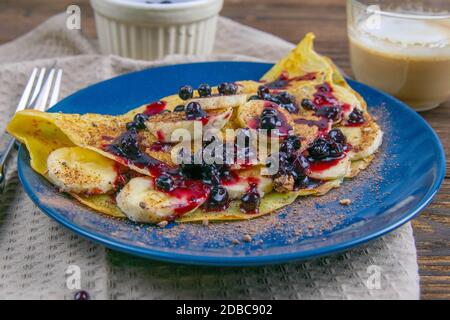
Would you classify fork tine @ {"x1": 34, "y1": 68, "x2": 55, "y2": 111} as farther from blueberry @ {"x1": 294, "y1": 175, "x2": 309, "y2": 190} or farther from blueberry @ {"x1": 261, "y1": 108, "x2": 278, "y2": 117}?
blueberry @ {"x1": 294, "y1": 175, "x2": 309, "y2": 190}

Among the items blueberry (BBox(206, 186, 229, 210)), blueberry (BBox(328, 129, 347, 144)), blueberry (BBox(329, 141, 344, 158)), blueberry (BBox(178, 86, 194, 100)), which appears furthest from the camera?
blueberry (BBox(178, 86, 194, 100))

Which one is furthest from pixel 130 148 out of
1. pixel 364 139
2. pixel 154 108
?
pixel 364 139

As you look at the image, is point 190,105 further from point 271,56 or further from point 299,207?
point 271,56

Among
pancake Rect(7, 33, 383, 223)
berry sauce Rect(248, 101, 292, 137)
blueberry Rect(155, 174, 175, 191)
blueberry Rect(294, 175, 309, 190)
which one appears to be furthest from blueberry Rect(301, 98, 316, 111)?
blueberry Rect(155, 174, 175, 191)

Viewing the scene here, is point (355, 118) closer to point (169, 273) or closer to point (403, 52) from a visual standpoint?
point (403, 52)

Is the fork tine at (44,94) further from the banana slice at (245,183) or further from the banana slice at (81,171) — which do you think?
the banana slice at (245,183)
